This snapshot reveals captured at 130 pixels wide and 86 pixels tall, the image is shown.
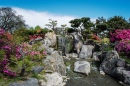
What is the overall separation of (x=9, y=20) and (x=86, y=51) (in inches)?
735

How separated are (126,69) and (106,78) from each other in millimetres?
1324

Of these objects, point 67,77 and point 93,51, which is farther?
point 93,51

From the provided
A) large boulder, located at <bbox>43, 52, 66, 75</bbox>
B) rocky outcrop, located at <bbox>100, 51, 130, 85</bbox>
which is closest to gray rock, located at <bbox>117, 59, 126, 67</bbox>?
rocky outcrop, located at <bbox>100, 51, 130, 85</bbox>

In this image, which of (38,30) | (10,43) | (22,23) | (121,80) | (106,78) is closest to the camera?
(10,43)

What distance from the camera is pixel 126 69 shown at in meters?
10.9

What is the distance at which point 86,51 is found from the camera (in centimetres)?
1922

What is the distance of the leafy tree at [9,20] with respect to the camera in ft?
105

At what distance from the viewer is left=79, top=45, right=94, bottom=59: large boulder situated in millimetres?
18922

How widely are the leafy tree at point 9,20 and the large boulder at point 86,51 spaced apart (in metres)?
16.7

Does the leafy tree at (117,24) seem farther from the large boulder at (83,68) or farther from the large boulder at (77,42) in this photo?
the large boulder at (83,68)

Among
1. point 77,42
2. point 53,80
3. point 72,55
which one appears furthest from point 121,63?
point 77,42

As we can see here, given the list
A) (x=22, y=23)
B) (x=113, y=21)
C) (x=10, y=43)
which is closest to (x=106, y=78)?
(x=10, y=43)

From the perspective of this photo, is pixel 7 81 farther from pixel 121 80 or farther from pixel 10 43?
pixel 121 80

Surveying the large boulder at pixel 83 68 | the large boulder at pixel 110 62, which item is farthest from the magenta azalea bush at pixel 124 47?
the large boulder at pixel 83 68
